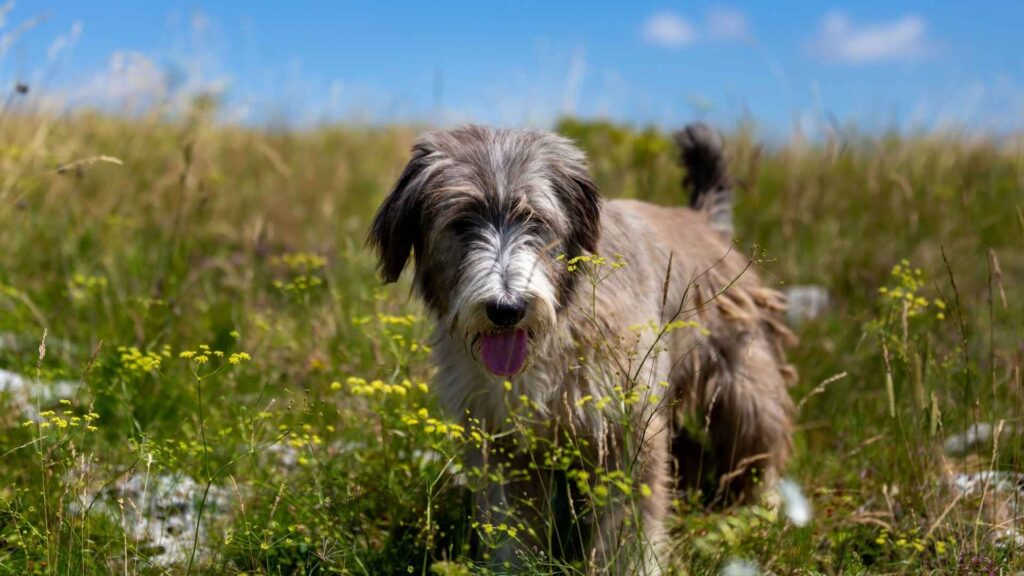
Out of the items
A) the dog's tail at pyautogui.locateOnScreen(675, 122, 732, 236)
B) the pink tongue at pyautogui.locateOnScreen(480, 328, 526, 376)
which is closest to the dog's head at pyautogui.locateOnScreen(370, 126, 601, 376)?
the pink tongue at pyautogui.locateOnScreen(480, 328, 526, 376)

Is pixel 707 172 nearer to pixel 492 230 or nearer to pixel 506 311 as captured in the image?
pixel 492 230

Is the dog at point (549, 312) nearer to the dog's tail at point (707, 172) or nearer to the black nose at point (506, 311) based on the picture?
the black nose at point (506, 311)

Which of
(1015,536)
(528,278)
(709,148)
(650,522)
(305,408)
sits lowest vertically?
(650,522)

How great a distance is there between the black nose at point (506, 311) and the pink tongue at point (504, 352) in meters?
0.15

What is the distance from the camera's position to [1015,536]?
3.25 meters

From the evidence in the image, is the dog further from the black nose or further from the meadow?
the meadow

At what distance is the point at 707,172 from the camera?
510 cm

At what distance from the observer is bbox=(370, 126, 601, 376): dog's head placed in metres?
3.10

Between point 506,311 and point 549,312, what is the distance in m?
0.20

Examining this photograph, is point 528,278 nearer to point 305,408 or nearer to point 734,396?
point 305,408

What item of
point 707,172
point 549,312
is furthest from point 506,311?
point 707,172

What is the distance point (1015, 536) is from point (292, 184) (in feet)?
26.2

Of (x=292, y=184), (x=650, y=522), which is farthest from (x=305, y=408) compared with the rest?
(x=292, y=184)

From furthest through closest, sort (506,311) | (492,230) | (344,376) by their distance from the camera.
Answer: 1. (344,376)
2. (492,230)
3. (506,311)
